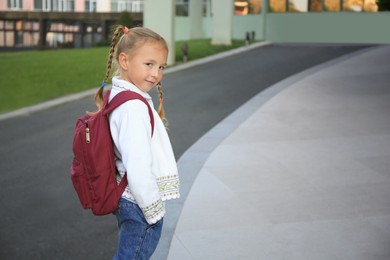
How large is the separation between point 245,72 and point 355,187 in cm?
1266

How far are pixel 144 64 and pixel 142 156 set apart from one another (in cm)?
53

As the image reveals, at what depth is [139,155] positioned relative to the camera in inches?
119

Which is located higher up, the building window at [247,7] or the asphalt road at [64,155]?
the building window at [247,7]

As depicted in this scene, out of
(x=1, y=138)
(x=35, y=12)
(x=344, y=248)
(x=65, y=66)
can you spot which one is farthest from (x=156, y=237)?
(x=35, y=12)

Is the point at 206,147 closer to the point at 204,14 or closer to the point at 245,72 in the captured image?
the point at 245,72

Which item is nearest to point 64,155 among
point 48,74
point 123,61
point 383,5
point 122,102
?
point 123,61

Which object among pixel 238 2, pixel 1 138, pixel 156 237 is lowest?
pixel 1 138

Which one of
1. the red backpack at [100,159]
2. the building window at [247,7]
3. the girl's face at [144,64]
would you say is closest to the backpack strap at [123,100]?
the red backpack at [100,159]

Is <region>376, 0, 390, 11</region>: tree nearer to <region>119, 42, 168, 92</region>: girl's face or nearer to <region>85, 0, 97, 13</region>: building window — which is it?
<region>119, 42, 168, 92</region>: girl's face

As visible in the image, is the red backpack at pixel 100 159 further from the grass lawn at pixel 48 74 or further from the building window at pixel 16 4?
the building window at pixel 16 4

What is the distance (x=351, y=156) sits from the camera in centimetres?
800

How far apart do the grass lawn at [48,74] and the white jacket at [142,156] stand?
36.7 feet

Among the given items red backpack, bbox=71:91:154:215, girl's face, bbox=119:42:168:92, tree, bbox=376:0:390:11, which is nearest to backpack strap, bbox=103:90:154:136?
red backpack, bbox=71:91:154:215

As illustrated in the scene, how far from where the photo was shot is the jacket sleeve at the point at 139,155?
3.03 meters
